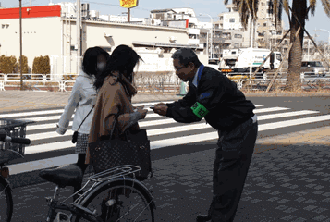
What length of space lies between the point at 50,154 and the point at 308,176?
15.0 ft

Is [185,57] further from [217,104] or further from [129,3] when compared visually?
[129,3]

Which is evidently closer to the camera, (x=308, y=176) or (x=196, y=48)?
(x=308, y=176)

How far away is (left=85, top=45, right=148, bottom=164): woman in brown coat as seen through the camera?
328 centimetres

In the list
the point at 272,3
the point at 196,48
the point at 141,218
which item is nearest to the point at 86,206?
the point at 141,218

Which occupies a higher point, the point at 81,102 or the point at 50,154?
the point at 81,102

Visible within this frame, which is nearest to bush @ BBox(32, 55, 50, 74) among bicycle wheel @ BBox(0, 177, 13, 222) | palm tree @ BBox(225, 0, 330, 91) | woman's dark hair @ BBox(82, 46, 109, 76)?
palm tree @ BBox(225, 0, 330, 91)

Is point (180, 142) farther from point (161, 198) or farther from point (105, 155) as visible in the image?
point (105, 155)

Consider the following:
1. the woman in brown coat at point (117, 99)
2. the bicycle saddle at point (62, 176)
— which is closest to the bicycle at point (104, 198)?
the bicycle saddle at point (62, 176)

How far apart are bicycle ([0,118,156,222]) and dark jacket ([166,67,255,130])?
58cm

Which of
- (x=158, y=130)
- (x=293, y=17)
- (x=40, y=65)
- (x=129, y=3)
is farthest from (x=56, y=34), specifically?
(x=158, y=130)

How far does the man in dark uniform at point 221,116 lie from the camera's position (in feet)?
11.0

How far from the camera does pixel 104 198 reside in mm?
3186

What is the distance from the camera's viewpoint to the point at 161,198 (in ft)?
16.6

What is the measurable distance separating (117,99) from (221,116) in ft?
2.85
